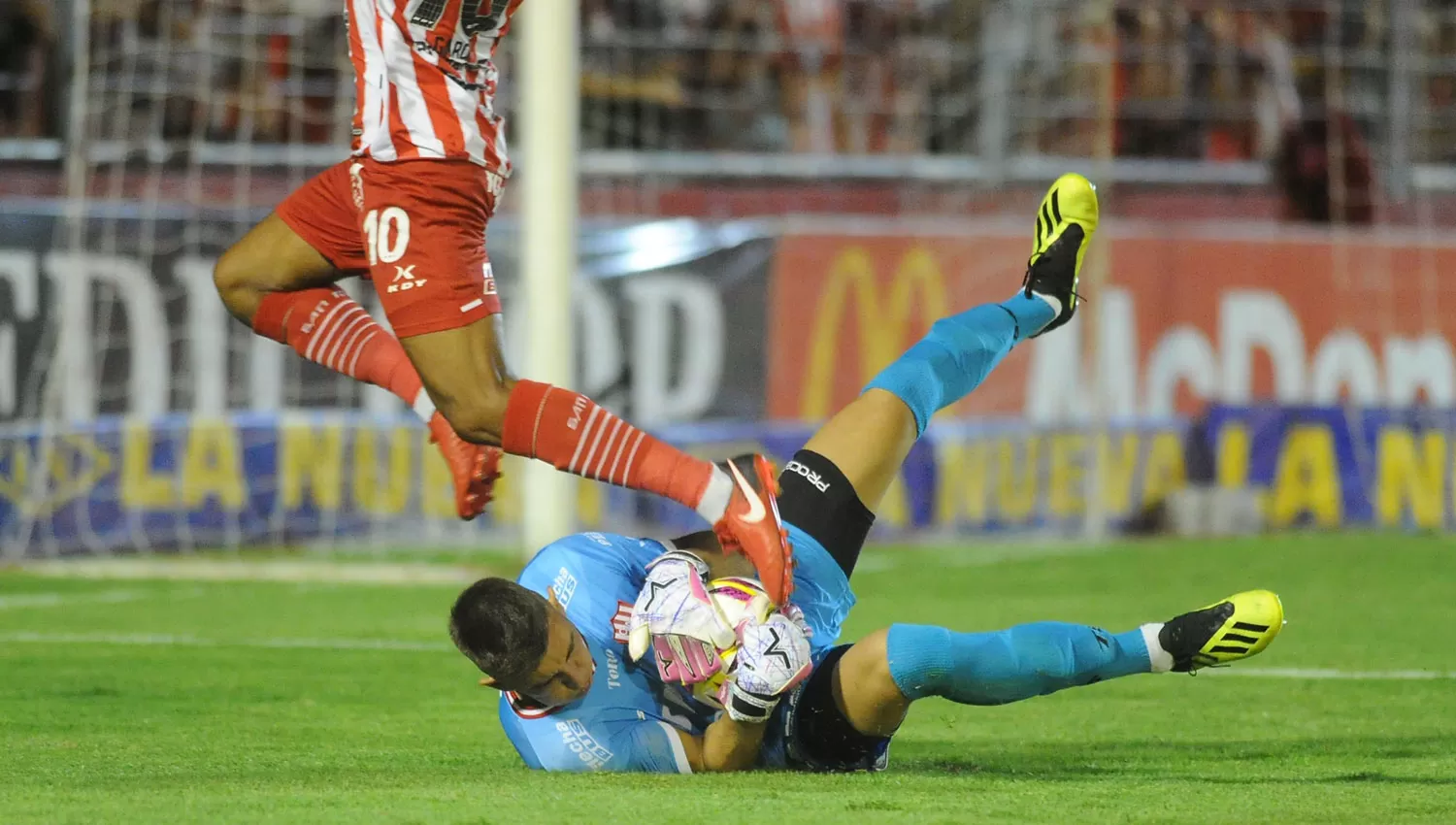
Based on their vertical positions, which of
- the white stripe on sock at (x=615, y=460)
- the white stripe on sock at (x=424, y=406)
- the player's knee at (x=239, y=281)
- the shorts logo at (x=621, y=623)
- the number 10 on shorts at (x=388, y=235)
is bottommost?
the shorts logo at (x=621, y=623)

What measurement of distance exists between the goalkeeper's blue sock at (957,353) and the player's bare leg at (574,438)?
592 mm

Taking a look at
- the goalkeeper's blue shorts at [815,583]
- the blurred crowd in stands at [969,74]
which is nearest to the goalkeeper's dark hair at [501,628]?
the goalkeeper's blue shorts at [815,583]

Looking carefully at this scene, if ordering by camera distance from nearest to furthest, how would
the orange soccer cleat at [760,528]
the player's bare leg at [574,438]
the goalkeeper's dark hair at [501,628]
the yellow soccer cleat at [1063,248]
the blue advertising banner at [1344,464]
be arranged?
the goalkeeper's dark hair at [501,628]
the orange soccer cleat at [760,528]
the player's bare leg at [574,438]
the yellow soccer cleat at [1063,248]
the blue advertising banner at [1344,464]

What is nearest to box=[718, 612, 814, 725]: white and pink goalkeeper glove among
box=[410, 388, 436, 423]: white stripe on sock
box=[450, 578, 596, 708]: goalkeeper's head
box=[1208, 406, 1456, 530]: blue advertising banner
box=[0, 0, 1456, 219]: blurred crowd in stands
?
box=[450, 578, 596, 708]: goalkeeper's head

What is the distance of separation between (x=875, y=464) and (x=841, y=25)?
9.16m

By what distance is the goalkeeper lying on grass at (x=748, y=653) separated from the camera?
445cm

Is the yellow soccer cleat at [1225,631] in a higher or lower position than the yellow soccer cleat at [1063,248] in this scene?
lower

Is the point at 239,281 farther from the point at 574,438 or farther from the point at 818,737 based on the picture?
the point at 818,737

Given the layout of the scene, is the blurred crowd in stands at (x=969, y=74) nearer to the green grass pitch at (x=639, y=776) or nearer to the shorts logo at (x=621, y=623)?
the green grass pitch at (x=639, y=776)

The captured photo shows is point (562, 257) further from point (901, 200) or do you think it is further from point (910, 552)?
point (901, 200)

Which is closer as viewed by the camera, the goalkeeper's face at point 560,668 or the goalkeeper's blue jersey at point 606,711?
the goalkeeper's face at point 560,668

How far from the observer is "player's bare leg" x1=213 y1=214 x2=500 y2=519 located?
5.82 meters

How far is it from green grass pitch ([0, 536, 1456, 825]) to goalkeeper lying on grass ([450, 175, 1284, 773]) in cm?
14

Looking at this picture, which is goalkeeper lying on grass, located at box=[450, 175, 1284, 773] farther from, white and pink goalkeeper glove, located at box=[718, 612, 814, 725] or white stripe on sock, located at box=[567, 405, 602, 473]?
white stripe on sock, located at box=[567, 405, 602, 473]
